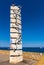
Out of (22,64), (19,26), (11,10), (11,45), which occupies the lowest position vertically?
(22,64)

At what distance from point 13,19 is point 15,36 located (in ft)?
6.20

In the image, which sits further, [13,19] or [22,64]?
[13,19]

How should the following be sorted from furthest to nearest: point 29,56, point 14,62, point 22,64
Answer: point 29,56
point 14,62
point 22,64

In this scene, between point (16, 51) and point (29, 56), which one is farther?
point (29, 56)

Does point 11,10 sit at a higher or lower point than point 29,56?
higher

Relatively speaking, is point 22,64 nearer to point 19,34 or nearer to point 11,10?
point 19,34

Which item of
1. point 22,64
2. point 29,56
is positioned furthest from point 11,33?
point 29,56

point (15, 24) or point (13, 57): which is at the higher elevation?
point (15, 24)

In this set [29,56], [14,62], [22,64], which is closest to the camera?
[22,64]

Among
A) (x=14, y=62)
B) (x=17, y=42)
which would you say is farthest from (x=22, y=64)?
(x=17, y=42)

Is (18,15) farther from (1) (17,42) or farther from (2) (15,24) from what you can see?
(1) (17,42)

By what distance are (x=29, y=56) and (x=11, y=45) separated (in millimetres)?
6514

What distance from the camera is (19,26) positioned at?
80.3ft

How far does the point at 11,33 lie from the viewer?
77.7ft
